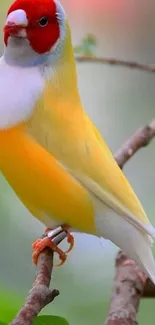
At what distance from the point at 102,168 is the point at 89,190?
1.1 inches

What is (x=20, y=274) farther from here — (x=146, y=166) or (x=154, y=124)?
(x=154, y=124)

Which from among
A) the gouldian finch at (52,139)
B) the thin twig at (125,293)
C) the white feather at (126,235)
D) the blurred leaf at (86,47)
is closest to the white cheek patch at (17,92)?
the gouldian finch at (52,139)

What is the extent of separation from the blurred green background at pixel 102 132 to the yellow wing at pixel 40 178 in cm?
72

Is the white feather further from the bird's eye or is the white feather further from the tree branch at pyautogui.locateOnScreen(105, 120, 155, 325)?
the bird's eye

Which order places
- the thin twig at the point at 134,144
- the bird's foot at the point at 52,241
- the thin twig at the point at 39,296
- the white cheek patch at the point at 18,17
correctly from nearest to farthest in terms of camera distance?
the thin twig at the point at 39,296 → the white cheek patch at the point at 18,17 → the bird's foot at the point at 52,241 → the thin twig at the point at 134,144

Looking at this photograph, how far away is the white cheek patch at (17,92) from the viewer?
→ 75 cm

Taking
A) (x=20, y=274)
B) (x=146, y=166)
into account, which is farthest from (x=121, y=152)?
(x=146, y=166)

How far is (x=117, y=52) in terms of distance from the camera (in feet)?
6.12

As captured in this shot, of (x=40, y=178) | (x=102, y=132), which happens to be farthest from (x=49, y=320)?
(x=102, y=132)

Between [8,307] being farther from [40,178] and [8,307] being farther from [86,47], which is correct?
[86,47]

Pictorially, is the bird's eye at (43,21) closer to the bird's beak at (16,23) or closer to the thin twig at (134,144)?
A: the bird's beak at (16,23)

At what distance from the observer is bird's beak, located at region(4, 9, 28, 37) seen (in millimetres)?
729

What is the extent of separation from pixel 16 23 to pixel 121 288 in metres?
0.35

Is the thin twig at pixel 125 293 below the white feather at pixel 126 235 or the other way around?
below
